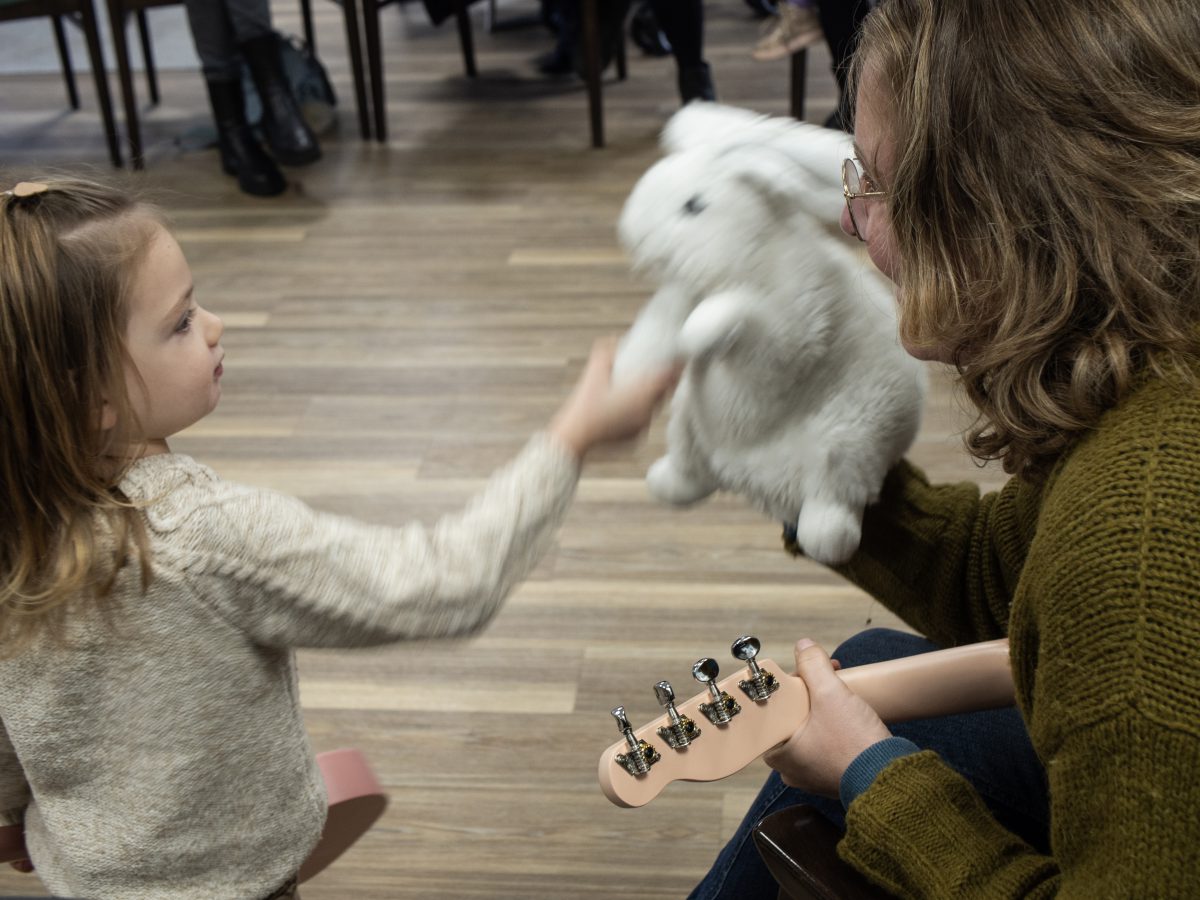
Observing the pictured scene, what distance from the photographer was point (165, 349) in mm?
905

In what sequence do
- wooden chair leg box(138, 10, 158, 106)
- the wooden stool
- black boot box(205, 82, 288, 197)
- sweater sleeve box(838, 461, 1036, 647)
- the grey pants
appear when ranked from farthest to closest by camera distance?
wooden chair leg box(138, 10, 158, 106)
black boot box(205, 82, 288, 197)
the grey pants
sweater sleeve box(838, 461, 1036, 647)
the wooden stool

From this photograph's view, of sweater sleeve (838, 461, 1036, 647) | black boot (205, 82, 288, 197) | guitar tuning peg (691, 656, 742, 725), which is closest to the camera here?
guitar tuning peg (691, 656, 742, 725)

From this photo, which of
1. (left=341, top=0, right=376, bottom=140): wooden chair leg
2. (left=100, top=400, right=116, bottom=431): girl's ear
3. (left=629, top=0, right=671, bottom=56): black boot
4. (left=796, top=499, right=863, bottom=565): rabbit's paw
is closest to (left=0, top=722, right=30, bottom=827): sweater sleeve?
(left=100, top=400, right=116, bottom=431): girl's ear

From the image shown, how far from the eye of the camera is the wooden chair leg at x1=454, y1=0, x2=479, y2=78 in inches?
155

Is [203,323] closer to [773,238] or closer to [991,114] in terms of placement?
[773,238]

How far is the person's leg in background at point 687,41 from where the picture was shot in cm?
334

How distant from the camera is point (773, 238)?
0.97 m

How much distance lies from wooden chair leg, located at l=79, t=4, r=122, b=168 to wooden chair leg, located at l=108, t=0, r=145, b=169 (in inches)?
1.5

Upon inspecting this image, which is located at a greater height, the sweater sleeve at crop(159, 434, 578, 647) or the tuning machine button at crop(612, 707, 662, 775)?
the sweater sleeve at crop(159, 434, 578, 647)

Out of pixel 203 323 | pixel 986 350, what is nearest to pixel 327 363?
pixel 203 323

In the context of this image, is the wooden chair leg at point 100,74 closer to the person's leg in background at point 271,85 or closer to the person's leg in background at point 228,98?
the person's leg in background at point 228,98

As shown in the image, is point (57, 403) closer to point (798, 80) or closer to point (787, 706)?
point (787, 706)

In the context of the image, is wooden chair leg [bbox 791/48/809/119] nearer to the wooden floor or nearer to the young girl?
the wooden floor

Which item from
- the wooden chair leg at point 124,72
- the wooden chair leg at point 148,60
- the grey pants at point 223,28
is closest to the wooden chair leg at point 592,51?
the grey pants at point 223,28
